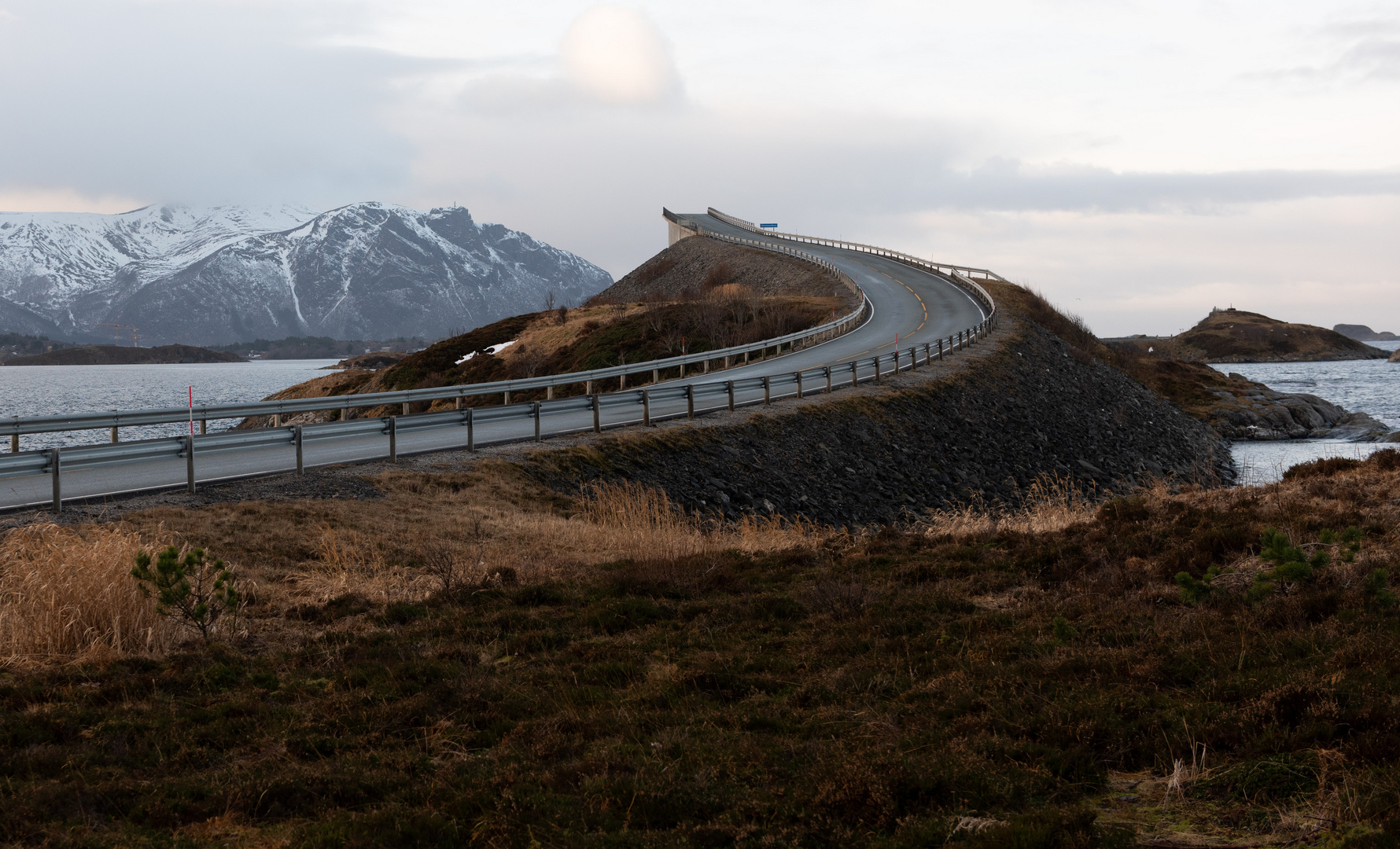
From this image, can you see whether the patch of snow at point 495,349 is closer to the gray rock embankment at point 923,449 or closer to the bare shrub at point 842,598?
the gray rock embankment at point 923,449

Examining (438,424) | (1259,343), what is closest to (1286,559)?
(438,424)

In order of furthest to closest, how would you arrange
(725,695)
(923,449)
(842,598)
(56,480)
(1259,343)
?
(1259,343) < (923,449) < (56,480) < (842,598) < (725,695)

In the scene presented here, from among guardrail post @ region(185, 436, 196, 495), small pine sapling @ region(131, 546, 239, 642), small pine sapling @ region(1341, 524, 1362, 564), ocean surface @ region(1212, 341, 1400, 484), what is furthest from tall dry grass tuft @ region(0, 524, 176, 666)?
ocean surface @ region(1212, 341, 1400, 484)

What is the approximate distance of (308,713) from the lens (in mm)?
6301

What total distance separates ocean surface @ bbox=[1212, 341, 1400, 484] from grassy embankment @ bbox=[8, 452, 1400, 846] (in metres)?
10.5

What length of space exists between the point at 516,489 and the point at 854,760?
1140cm

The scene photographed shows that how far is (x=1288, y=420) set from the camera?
1924 inches

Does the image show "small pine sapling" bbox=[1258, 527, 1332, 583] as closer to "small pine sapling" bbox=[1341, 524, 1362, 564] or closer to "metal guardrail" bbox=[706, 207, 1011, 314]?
"small pine sapling" bbox=[1341, 524, 1362, 564]

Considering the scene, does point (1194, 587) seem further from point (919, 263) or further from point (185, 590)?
point (919, 263)

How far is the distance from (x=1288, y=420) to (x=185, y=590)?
53444mm

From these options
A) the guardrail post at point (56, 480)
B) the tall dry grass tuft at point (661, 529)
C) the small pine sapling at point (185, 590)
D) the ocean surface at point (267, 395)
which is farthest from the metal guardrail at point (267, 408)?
the ocean surface at point (267, 395)

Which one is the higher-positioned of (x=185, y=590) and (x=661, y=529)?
(x=185, y=590)

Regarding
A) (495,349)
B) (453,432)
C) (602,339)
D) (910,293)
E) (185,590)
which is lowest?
(185,590)

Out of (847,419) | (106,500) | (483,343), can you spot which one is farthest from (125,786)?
(483,343)
